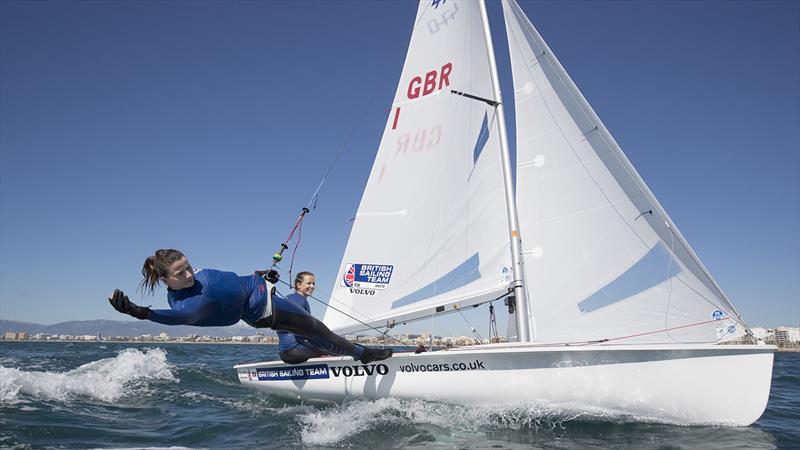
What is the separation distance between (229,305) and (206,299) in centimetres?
27

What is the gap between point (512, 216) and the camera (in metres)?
7.84

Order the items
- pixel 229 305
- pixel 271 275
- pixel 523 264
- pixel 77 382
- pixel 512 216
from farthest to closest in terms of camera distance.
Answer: pixel 77 382
pixel 512 216
pixel 523 264
pixel 271 275
pixel 229 305

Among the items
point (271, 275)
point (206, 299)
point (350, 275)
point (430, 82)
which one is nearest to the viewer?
point (206, 299)

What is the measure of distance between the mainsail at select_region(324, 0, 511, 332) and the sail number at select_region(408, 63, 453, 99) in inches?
1.0

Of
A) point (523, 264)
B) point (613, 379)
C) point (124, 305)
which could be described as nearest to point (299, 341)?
point (523, 264)

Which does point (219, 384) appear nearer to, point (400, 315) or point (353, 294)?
point (353, 294)

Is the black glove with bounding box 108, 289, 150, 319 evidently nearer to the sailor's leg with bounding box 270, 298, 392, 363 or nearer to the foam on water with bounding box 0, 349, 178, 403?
the sailor's leg with bounding box 270, 298, 392, 363

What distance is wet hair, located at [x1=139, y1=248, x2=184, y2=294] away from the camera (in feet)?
12.9

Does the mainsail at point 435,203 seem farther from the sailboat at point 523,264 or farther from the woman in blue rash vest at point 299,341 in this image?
the woman in blue rash vest at point 299,341

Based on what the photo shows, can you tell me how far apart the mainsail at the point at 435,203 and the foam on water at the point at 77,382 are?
4.32 meters

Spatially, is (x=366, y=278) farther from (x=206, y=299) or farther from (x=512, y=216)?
(x=206, y=299)

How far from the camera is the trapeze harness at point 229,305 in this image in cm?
407

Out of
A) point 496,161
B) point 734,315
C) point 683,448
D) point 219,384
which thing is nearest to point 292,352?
point 219,384

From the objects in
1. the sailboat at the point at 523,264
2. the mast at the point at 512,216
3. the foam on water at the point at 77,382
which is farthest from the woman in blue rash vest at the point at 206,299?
the foam on water at the point at 77,382
